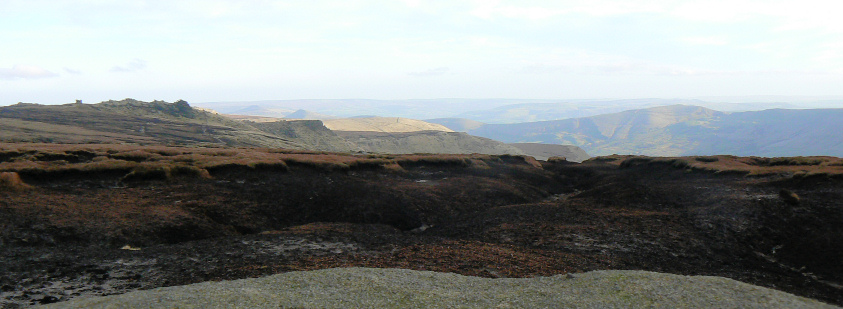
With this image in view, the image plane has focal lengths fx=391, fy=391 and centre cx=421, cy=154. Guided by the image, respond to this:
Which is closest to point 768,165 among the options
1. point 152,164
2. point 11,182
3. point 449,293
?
point 449,293

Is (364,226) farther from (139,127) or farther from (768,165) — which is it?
(139,127)

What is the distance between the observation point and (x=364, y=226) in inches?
1185

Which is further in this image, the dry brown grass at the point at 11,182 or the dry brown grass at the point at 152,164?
the dry brown grass at the point at 152,164

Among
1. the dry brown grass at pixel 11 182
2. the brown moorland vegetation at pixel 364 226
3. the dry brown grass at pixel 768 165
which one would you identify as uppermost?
the dry brown grass at pixel 11 182

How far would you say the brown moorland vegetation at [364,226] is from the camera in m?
18.5

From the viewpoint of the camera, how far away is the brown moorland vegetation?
18500mm

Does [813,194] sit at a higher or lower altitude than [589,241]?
higher

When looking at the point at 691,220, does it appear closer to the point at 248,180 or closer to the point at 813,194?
the point at 813,194

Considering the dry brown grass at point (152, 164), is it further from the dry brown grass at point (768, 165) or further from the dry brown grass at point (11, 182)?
the dry brown grass at point (768, 165)

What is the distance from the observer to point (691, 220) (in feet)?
93.6

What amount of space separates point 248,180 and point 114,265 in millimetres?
22045

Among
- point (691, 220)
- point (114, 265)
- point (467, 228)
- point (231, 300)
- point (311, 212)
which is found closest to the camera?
point (231, 300)

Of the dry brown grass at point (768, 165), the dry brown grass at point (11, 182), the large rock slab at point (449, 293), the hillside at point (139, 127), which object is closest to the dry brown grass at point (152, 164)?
the dry brown grass at point (11, 182)

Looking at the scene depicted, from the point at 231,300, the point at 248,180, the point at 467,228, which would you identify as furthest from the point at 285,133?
the point at 231,300
